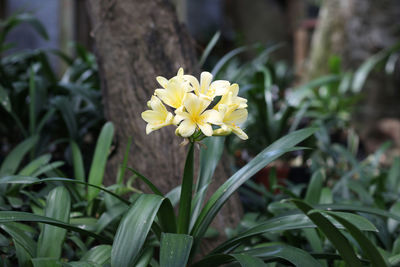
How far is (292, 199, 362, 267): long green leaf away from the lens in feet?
2.43

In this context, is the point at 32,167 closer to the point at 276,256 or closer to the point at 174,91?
the point at 174,91

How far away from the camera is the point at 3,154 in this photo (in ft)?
6.20

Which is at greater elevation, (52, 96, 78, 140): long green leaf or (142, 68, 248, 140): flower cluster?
(142, 68, 248, 140): flower cluster

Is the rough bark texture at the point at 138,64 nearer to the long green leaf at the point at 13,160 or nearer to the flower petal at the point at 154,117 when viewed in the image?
the long green leaf at the point at 13,160

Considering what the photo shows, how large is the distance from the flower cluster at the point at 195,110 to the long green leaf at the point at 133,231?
16 cm

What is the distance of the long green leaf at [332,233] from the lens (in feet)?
2.43

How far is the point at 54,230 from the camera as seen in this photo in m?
0.94

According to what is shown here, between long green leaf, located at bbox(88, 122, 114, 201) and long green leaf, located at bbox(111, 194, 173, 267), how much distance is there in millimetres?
438

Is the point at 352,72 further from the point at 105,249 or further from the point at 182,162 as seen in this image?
the point at 105,249

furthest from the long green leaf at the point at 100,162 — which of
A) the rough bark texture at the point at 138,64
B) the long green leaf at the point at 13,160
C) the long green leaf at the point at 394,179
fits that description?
the long green leaf at the point at 394,179

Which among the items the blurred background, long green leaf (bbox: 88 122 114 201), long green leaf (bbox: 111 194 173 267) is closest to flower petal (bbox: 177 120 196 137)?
long green leaf (bbox: 111 194 173 267)

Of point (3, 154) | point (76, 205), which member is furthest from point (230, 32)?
point (76, 205)

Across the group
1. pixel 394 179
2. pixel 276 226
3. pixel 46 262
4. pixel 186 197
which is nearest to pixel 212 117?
pixel 186 197

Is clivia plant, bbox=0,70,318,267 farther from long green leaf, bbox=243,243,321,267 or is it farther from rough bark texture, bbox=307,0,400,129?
rough bark texture, bbox=307,0,400,129
